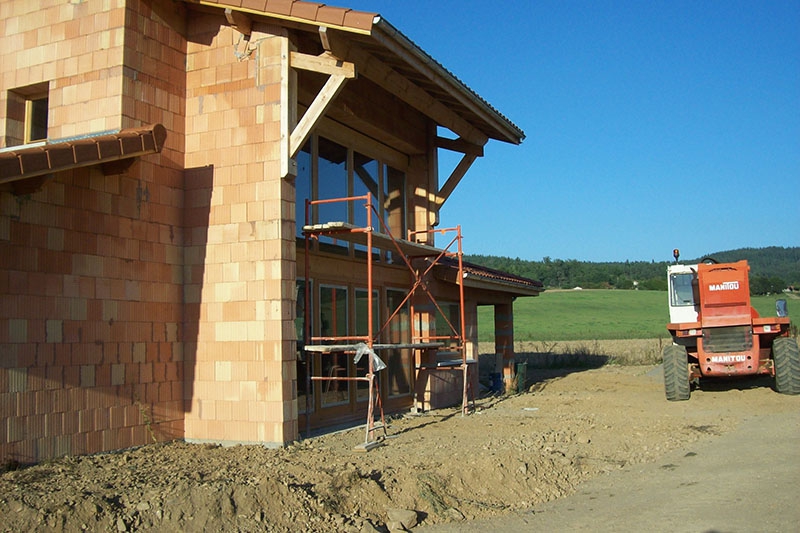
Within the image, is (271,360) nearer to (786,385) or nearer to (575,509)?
(575,509)

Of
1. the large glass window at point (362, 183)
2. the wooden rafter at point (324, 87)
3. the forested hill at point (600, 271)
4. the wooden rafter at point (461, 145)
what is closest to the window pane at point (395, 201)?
the large glass window at point (362, 183)

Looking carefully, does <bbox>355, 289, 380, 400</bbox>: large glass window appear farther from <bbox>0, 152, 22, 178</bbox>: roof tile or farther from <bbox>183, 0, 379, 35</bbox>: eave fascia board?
<bbox>0, 152, 22, 178</bbox>: roof tile

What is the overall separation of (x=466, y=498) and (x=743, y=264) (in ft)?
35.8

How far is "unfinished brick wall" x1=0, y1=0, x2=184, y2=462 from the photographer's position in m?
8.41

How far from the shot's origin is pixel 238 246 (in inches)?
411

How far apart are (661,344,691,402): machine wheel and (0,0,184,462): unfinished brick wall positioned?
32.3 ft

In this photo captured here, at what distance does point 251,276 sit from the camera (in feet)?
33.7

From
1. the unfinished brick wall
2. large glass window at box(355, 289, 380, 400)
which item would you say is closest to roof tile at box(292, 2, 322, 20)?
the unfinished brick wall

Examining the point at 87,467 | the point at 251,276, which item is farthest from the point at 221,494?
the point at 251,276

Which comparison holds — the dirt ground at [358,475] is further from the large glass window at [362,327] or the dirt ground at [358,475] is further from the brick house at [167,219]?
the large glass window at [362,327]

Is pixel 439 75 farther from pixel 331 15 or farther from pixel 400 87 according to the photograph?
pixel 331 15

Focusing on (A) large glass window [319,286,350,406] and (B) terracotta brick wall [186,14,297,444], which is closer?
(B) terracotta brick wall [186,14,297,444]

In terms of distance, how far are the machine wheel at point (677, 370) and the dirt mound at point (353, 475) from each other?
1.23 metres

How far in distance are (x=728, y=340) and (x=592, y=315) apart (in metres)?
46.2
